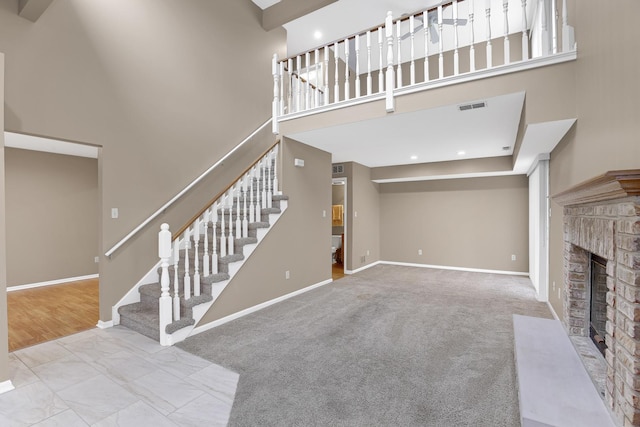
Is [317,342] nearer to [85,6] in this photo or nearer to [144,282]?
[144,282]

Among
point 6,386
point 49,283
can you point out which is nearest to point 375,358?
point 6,386

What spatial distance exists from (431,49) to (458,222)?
3833mm

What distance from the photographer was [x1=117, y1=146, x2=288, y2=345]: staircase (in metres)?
3.05

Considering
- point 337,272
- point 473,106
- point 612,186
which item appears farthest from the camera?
point 337,272

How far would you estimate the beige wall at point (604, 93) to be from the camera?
1.57m

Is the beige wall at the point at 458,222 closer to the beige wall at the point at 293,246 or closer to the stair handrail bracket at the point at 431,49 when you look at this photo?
the stair handrail bracket at the point at 431,49

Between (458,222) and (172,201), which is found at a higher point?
(172,201)

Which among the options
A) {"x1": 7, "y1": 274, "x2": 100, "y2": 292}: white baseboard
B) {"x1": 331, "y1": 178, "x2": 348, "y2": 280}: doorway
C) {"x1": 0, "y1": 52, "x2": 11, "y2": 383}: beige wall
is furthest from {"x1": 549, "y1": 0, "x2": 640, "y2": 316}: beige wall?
{"x1": 7, "y1": 274, "x2": 100, "y2": 292}: white baseboard

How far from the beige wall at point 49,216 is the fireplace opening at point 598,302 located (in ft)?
21.8

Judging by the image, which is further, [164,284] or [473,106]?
[473,106]

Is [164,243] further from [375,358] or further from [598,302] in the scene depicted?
[598,302]

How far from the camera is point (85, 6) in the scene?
10.7 feet

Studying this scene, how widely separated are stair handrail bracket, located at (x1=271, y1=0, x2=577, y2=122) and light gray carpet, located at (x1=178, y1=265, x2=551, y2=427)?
101 inches

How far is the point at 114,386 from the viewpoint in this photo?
7.29 ft
